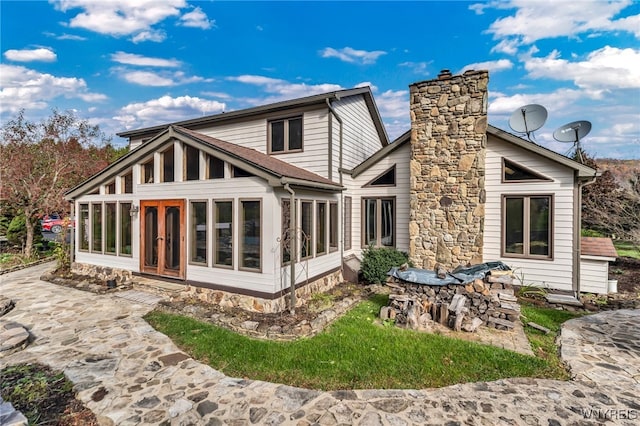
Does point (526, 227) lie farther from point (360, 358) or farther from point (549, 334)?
point (360, 358)

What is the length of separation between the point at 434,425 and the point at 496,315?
353cm

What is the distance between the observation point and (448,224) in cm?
826

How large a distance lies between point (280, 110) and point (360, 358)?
25.7ft

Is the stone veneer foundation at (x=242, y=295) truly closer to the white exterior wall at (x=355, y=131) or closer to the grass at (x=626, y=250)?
the white exterior wall at (x=355, y=131)

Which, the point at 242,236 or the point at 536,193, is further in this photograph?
the point at 536,193

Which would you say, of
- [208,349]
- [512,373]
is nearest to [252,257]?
[208,349]

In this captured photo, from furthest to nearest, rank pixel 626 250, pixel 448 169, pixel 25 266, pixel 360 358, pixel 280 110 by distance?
pixel 626 250 → pixel 25 266 → pixel 280 110 → pixel 448 169 → pixel 360 358

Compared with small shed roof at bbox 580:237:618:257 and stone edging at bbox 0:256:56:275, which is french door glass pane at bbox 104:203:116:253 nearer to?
stone edging at bbox 0:256:56:275

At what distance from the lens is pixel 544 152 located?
24.7 feet

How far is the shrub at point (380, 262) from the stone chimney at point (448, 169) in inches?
20.6

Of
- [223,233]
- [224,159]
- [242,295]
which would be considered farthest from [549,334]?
[224,159]

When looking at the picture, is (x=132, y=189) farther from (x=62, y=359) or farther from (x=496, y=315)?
(x=496, y=315)

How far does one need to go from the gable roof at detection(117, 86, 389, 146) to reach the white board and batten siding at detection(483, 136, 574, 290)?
4690 millimetres

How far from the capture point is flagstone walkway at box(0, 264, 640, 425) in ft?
10.6
